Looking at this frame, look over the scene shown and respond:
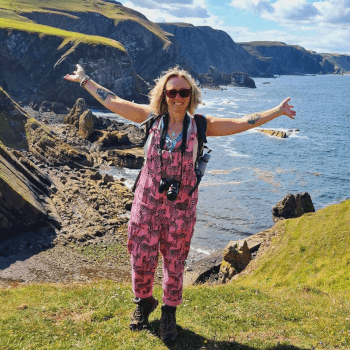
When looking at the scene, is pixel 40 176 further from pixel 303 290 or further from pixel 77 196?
pixel 303 290

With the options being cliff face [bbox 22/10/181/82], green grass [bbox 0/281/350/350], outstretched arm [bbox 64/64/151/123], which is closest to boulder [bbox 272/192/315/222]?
green grass [bbox 0/281/350/350]

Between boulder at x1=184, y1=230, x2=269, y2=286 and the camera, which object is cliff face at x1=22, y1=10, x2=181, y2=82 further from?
the camera

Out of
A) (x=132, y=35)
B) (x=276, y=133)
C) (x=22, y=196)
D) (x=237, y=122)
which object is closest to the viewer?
(x=237, y=122)

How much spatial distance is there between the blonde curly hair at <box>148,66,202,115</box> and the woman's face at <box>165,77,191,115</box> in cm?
7

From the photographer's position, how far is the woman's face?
5781mm

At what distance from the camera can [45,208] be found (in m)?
34.7

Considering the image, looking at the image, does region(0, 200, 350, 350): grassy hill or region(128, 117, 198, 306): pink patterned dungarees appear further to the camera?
region(0, 200, 350, 350): grassy hill

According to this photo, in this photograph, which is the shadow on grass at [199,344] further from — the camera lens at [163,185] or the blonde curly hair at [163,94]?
the blonde curly hair at [163,94]

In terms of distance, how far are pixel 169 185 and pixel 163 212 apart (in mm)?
A: 427

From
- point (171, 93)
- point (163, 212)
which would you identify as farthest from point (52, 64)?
point (163, 212)

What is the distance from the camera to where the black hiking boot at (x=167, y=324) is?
6.13 metres

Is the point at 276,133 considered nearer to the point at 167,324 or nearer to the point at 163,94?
the point at 163,94

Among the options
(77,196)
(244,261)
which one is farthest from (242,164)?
(244,261)

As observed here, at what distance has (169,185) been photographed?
5.71 m
